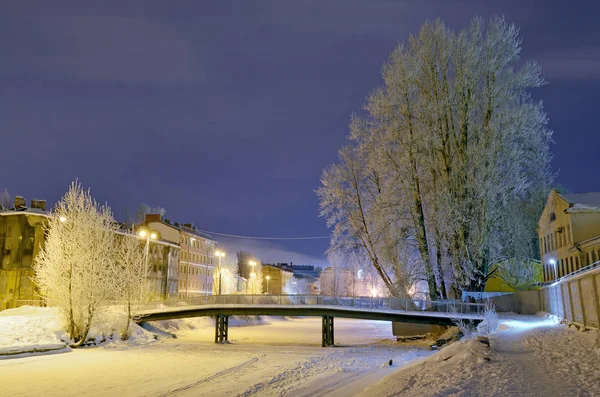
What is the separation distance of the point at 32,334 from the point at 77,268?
5342 millimetres

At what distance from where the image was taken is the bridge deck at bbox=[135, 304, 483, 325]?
37656 millimetres

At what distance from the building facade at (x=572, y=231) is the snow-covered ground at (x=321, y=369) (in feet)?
45.0

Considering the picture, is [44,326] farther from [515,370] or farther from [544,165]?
[544,165]

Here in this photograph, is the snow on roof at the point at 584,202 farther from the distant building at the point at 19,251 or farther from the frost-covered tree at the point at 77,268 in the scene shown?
the distant building at the point at 19,251

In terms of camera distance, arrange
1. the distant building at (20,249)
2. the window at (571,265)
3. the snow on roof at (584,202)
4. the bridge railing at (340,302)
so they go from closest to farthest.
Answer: the bridge railing at (340,302), the snow on roof at (584,202), the window at (571,265), the distant building at (20,249)

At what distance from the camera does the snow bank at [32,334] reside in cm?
3112

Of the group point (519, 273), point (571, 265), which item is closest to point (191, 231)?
point (519, 273)

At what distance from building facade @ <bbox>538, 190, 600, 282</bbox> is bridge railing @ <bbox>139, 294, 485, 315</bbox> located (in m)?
9.64

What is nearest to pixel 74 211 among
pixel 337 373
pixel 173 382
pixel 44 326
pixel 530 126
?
pixel 44 326

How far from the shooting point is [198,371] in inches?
1046

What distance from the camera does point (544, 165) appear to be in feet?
117

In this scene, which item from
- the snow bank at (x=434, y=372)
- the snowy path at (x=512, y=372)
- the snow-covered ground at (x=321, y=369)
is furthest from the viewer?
the snow bank at (x=434, y=372)

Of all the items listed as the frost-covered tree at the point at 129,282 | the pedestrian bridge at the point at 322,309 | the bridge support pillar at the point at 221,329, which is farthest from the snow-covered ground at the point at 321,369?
the bridge support pillar at the point at 221,329

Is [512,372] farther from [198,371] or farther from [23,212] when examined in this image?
[23,212]
